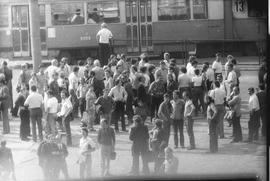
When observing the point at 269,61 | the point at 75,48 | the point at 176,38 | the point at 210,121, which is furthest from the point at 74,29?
the point at 269,61

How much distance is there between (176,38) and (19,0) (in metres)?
6.94

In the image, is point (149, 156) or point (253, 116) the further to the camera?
point (253, 116)

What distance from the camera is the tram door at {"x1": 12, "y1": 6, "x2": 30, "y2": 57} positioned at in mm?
25719

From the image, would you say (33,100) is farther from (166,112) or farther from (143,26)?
(143,26)

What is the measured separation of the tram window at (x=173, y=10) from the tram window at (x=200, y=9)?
12.3 inches

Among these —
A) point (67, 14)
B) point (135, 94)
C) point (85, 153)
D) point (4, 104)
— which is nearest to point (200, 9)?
point (67, 14)

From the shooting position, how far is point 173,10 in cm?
2511

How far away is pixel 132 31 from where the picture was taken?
25.4m

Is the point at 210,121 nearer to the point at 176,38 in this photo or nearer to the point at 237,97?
the point at 237,97

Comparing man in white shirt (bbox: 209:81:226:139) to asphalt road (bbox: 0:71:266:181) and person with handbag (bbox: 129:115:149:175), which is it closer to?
asphalt road (bbox: 0:71:266:181)

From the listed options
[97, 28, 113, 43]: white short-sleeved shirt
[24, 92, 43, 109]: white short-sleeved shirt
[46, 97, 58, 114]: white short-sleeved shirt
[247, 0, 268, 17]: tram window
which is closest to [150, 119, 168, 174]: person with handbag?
[46, 97, 58, 114]: white short-sleeved shirt

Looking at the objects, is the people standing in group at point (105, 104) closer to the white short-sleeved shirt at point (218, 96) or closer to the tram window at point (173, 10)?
the white short-sleeved shirt at point (218, 96)

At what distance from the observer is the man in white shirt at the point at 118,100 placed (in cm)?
1555

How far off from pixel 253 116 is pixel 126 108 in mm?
3683
